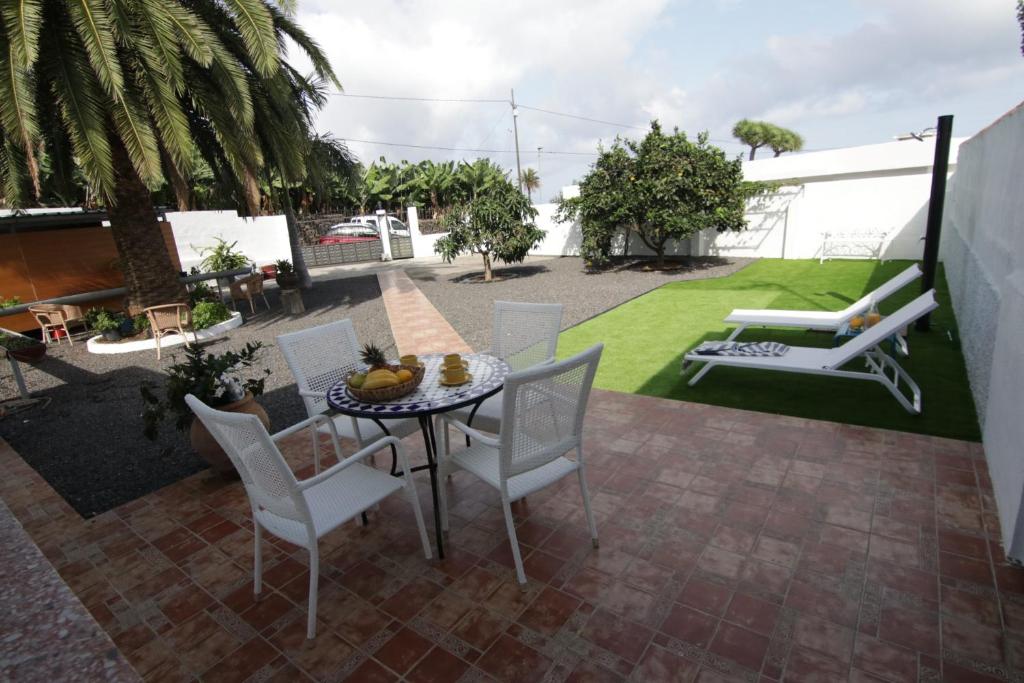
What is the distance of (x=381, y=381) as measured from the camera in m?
2.82

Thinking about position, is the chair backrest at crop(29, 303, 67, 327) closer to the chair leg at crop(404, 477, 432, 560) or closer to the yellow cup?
the yellow cup

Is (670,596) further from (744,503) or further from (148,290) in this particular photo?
(148,290)

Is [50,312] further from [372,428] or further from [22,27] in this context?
[372,428]

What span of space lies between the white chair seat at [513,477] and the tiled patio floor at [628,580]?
1.51ft

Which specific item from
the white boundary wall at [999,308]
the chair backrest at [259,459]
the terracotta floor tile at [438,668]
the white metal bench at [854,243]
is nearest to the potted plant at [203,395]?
the chair backrest at [259,459]

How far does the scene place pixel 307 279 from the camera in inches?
623

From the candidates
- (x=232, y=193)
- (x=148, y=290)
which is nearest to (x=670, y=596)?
(x=148, y=290)

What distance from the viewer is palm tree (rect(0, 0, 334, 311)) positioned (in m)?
5.89

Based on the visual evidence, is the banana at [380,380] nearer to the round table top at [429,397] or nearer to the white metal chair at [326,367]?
the round table top at [429,397]

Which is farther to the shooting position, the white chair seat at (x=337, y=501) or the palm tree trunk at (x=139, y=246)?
the palm tree trunk at (x=139, y=246)

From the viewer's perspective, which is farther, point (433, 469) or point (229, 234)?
point (229, 234)

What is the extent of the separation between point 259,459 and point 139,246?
29.5 feet

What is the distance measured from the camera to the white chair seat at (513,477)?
263cm

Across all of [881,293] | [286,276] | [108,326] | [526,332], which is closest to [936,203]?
[881,293]
